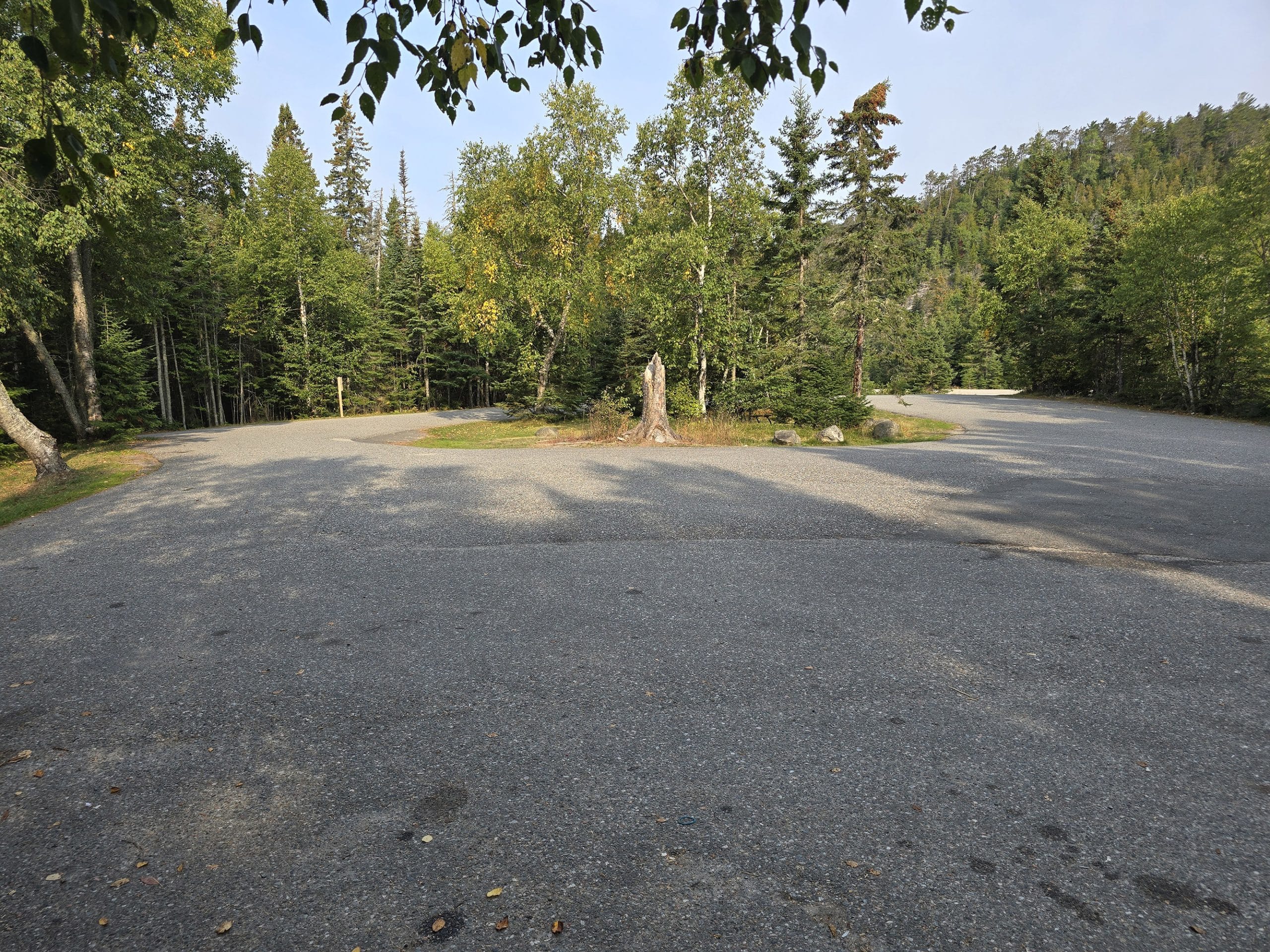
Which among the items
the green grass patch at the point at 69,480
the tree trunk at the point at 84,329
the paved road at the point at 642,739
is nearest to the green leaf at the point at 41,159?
the paved road at the point at 642,739

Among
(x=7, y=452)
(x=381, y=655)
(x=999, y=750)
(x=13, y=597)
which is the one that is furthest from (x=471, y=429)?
(x=999, y=750)

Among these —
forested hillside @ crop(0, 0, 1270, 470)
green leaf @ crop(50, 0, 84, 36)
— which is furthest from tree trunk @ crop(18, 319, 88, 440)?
green leaf @ crop(50, 0, 84, 36)

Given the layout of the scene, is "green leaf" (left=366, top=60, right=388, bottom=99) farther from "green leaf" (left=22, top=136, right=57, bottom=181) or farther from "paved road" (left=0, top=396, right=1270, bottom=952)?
"paved road" (left=0, top=396, right=1270, bottom=952)

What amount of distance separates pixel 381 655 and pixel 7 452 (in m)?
12.6

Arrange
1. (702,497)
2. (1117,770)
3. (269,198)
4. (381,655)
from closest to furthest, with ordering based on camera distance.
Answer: (1117,770) → (381,655) → (702,497) → (269,198)

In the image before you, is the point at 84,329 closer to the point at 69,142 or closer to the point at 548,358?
the point at 548,358

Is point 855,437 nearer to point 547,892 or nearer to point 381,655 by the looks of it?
point 381,655

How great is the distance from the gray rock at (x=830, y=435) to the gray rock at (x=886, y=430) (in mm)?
951

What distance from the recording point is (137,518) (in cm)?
728

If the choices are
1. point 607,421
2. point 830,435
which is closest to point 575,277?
point 607,421

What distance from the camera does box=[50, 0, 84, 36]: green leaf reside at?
1327 millimetres

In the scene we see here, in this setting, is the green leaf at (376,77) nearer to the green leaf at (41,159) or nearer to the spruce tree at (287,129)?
the green leaf at (41,159)

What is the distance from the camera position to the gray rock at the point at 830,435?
1718 cm

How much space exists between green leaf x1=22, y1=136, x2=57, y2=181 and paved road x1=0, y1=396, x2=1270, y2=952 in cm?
206
